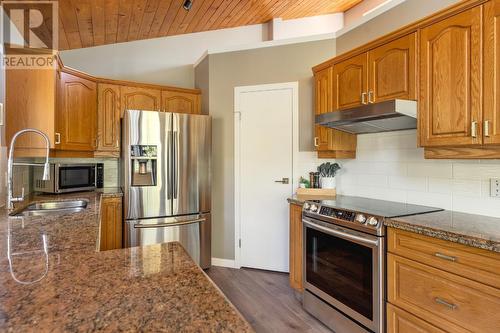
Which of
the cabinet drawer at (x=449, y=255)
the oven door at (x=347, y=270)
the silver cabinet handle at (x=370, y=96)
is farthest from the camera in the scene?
the silver cabinet handle at (x=370, y=96)

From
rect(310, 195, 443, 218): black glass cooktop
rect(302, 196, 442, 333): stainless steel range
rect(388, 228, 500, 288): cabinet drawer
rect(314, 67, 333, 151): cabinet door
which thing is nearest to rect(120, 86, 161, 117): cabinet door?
rect(314, 67, 333, 151): cabinet door

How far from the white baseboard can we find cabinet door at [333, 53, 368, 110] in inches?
84.8

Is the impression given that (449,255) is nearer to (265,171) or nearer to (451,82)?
(451,82)

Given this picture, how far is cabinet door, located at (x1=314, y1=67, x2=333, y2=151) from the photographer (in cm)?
271

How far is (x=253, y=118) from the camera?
3.52 metres

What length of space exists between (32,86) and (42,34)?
99 cm

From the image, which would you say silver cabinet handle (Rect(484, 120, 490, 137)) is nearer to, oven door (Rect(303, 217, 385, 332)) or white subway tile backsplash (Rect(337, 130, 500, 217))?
white subway tile backsplash (Rect(337, 130, 500, 217))

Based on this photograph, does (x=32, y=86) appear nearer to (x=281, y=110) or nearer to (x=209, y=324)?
(x=281, y=110)

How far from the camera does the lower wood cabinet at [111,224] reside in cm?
305

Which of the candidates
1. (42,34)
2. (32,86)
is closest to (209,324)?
(32,86)

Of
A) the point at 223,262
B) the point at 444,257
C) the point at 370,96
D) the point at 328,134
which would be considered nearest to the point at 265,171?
the point at 328,134

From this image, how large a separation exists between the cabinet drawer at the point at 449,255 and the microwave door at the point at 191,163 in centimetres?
215

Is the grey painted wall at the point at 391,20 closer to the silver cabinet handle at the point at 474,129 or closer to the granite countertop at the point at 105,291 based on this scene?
the silver cabinet handle at the point at 474,129
